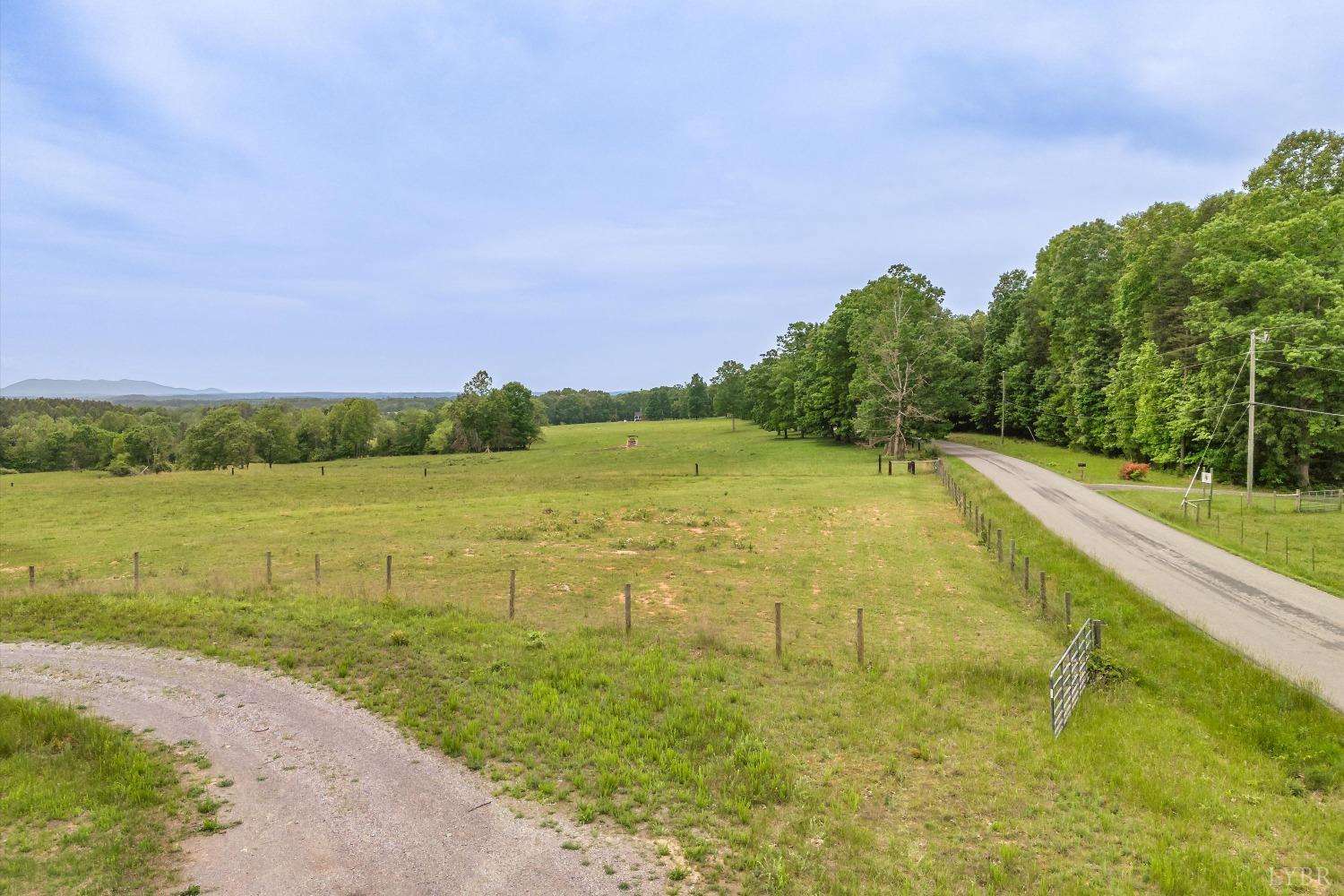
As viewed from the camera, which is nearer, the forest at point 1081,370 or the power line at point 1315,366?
the power line at point 1315,366

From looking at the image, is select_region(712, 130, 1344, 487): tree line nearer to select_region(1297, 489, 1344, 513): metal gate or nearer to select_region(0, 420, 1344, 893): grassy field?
select_region(1297, 489, 1344, 513): metal gate

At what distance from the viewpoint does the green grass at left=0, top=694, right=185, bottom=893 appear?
6656mm

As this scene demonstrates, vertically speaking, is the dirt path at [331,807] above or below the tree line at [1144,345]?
below

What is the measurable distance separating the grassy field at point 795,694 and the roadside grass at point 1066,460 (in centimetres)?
2248

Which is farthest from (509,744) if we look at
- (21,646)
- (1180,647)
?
(1180,647)

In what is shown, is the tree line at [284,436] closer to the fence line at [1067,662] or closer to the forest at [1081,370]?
the forest at [1081,370]

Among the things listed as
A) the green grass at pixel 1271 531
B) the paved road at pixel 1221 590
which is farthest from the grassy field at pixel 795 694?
the green grass at pixel 1271 531

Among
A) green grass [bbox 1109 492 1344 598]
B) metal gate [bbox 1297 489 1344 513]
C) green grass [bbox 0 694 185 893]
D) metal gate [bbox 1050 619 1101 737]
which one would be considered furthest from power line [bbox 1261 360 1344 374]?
green grass [bbox 0 694 185 893]

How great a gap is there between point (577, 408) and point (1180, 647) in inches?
7391

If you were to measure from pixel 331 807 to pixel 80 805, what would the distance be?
3.04 metres

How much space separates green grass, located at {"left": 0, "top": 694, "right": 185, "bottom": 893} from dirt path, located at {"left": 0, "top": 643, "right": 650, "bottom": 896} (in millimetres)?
488

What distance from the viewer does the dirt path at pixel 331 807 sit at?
6.71m

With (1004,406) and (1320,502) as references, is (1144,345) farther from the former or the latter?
(1004,406)

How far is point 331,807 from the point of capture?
7.97m
